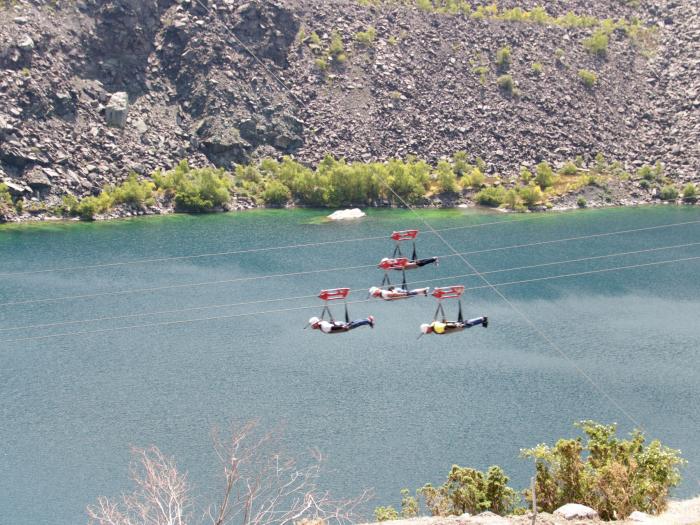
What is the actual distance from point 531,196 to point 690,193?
70.7 ft

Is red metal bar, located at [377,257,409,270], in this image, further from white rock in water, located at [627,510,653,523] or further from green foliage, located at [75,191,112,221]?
green foliage, located at [75,191,112,221]

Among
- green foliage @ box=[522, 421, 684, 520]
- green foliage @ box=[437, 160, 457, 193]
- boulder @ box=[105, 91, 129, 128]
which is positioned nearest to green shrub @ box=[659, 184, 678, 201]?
green foliage @ box=[437, 160, 457, 193]

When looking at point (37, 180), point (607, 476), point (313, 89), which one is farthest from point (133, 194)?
point (607, 476)

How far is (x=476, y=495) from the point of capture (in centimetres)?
4859

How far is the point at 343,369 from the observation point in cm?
7775

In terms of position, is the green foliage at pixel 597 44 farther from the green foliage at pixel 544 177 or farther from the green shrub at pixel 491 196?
the green shrub at pixel 491 196

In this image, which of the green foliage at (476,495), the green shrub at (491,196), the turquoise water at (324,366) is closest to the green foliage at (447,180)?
the green shrub at (491,196)

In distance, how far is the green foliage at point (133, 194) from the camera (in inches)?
5236

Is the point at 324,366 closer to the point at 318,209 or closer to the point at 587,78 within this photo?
the point at 318,209

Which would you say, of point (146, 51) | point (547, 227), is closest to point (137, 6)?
point (146, 51)

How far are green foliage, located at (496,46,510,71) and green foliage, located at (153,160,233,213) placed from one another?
47.7 meters

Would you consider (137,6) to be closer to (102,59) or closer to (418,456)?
(102,59)

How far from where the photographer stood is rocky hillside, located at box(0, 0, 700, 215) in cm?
13900

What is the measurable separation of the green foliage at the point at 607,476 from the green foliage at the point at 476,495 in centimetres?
156
